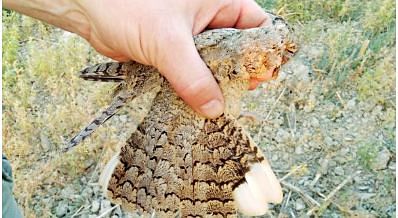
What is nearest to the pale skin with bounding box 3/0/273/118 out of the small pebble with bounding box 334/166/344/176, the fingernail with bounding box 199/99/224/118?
the fingernail with bounding box 199/99/224/118

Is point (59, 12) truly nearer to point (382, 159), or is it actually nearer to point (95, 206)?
point (95, 206)

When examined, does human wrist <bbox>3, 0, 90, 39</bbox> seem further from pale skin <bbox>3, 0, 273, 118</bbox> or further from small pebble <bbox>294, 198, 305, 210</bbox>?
small pebble <bbox>294, 198, 305, 210</bbox>

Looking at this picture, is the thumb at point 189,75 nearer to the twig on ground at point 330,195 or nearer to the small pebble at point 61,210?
the twig on ground at point 330,195

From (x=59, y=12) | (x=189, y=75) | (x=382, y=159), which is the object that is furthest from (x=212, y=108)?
(x=382, y=159)

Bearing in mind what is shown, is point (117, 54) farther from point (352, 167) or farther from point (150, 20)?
point (352, 167)

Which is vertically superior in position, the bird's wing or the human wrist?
the human wrist

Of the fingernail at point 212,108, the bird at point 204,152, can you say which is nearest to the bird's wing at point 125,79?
the bird at point 204,152

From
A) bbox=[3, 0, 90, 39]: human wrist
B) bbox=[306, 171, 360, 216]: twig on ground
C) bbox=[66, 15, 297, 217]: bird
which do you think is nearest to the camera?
bbox=[66, 15, 297, 217]: bird
